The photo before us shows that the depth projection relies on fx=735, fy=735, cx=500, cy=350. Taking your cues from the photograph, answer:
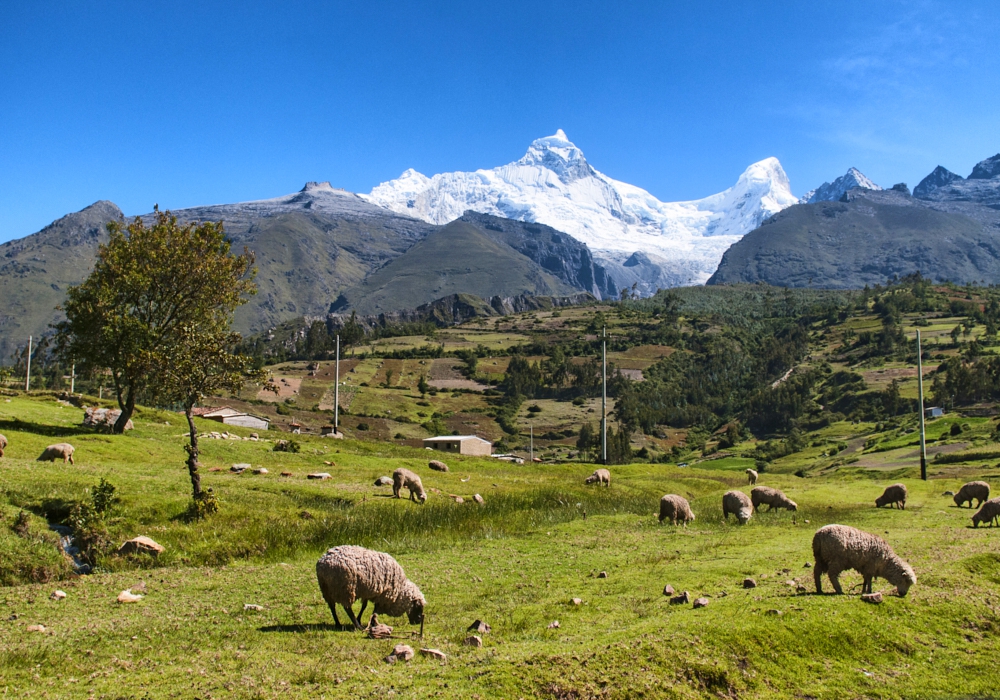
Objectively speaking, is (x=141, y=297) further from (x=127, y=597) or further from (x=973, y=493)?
(x=973, y=493)

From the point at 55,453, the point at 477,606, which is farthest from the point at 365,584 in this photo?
the point at 55,453

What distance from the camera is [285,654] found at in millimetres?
11898

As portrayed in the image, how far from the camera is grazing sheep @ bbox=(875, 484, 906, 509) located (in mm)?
34531

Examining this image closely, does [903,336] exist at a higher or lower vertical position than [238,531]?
higher

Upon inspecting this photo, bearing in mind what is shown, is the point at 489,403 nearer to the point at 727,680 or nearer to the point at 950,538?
the point at 950,538

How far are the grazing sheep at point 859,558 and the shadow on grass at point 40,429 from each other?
34.7 metres

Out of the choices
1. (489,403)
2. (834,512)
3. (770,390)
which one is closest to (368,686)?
(834,512)

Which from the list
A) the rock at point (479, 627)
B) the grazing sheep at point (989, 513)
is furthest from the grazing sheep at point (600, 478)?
the rock at point (479, 627)

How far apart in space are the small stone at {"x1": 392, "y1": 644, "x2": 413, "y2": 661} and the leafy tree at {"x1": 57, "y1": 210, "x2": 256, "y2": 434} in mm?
30117

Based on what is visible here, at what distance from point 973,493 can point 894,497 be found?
3.28 metres

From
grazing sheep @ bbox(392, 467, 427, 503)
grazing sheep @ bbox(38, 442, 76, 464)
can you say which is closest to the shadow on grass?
grazing sheep @ bbox(38, 442, 76, 464)

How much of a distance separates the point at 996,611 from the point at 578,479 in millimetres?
31893

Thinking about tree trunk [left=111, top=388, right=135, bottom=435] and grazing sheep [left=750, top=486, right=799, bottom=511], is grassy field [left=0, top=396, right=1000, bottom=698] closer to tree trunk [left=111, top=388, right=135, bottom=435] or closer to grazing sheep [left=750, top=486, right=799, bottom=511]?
grazing sheep [left=750, top=486, right=799, bottom=511]

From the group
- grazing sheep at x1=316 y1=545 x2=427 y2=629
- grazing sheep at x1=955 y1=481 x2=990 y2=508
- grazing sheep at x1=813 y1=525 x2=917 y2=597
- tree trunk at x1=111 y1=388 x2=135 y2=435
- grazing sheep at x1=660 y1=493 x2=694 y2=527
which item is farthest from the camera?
tree trunk at x1=111 y1=388 x2=135 y2=435
